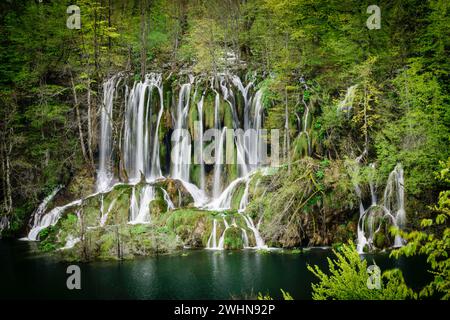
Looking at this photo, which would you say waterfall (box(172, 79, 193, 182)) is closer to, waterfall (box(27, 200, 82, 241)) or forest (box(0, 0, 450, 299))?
forest (box(0, 0, 450, 299))

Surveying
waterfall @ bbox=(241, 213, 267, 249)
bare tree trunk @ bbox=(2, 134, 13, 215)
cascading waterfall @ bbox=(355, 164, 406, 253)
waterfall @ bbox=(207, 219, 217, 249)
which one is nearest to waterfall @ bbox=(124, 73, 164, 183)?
bare tree trunk @ bbox=(2, 134, 13, 215)

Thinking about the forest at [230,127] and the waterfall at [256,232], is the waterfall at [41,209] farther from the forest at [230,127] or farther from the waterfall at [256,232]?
the waterfall at [256,232]

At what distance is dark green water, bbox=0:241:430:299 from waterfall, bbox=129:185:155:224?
359cm

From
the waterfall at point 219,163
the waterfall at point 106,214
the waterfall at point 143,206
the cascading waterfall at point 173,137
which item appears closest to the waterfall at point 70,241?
the waterfall at point 106,214

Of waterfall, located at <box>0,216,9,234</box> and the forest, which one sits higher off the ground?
the forest

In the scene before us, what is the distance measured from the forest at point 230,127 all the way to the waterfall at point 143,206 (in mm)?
62

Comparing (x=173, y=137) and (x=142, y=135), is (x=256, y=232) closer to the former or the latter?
(x=173, y=137)

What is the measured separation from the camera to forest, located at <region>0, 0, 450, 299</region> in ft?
49.8

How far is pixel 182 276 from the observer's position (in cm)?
1230

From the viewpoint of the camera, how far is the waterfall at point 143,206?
17.5 meters

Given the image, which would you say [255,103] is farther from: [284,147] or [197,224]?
[197,224]

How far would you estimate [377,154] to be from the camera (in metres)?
16.2
